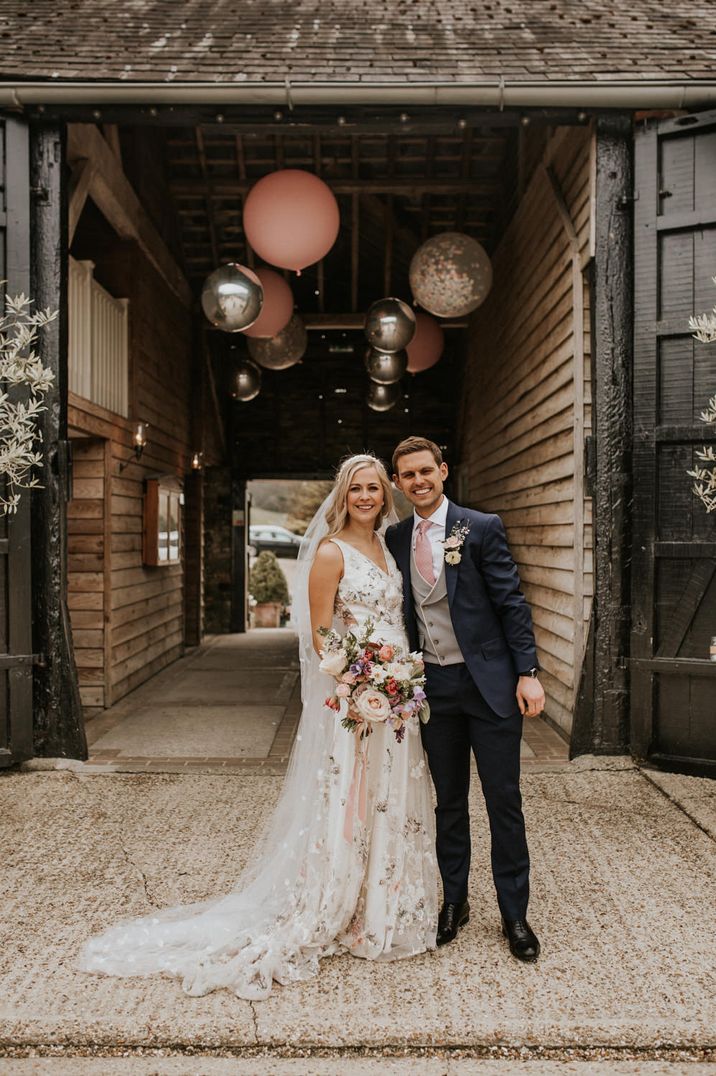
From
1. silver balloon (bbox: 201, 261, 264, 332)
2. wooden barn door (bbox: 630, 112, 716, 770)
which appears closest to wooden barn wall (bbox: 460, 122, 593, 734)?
wooden barn door (bbox: 630, 112, 716, 770)

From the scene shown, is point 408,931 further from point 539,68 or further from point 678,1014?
point 539,68

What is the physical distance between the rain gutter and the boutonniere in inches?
130

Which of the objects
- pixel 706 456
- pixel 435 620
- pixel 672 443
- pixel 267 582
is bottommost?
pixel 267 582

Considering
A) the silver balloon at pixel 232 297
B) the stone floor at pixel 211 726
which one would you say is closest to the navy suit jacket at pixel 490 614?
the stone floor at pixel 211 726

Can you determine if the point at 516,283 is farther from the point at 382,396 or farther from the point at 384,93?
the point at 384,93

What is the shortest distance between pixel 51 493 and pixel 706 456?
157 inches

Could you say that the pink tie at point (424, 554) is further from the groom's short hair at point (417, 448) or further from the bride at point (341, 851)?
the groom's short hair at point (417, 448)

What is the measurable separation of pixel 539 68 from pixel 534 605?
14.6ft

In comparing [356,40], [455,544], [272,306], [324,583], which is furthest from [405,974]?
[272,306]

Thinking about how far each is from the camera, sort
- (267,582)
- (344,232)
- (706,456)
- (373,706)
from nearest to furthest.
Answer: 1. (373,706)
2. (706,456)
3. (344,232)
4. (267,582)

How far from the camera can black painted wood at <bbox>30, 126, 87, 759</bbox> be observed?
5.09 m

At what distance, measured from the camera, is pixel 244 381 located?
35.3ft

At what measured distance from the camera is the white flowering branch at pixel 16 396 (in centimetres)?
449

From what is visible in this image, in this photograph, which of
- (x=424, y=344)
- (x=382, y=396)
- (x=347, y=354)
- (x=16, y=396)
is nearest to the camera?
(x=16, y=396)
